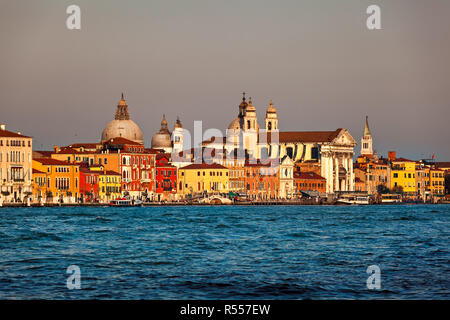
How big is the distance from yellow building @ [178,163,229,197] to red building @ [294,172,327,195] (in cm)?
1158

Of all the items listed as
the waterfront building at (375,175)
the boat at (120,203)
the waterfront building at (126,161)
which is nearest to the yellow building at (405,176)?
the waterfront building at (375,175)

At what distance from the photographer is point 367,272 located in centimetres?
1844

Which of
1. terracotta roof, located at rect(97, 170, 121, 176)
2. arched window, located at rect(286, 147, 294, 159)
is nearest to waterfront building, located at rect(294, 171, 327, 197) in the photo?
arched window, located at rect(286, 147, 294, 159)

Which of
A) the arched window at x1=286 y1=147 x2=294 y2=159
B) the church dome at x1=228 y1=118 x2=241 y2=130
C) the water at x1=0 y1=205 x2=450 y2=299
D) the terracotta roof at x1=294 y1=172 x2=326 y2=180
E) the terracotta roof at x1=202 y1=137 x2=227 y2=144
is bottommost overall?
the water at x1=0 y1=205 x2=450 y2=299

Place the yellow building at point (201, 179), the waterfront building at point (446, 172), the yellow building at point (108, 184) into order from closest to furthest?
the yellow building at point (108, 184) < the yellow building at point (201, 179) < the waterfront building at point (446, 172)

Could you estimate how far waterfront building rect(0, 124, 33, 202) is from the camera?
7519 cm

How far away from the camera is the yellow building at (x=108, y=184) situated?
90125 millimetres

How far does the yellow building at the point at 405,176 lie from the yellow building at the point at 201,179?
33.6 m

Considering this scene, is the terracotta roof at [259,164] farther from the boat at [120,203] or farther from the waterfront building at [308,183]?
the boat at [120,203]

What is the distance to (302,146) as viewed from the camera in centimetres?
12188

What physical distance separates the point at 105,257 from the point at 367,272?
6.96 m

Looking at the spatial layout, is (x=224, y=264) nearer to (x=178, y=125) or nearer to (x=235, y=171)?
(x=235, y=171)

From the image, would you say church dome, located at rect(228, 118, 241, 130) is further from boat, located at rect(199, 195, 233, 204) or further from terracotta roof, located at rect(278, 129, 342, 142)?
boat, located at rect(199, 195, 233, 204)
